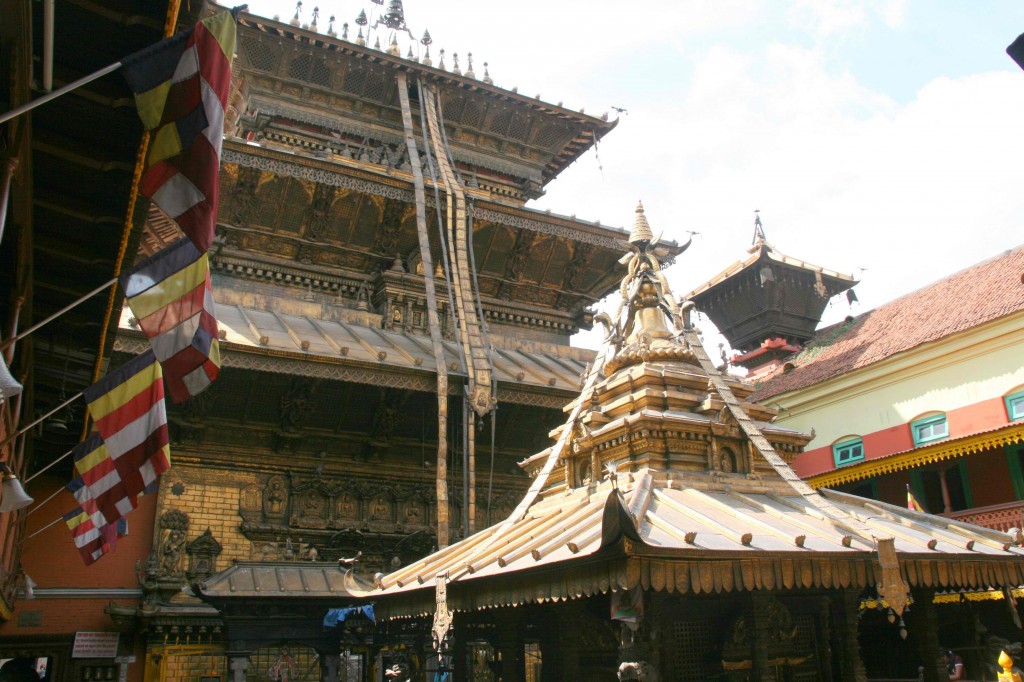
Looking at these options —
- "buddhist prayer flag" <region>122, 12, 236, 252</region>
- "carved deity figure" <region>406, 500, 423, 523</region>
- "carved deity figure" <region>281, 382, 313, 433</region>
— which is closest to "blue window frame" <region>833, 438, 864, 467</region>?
"carved deity figure" <region>406, 500, 423, 523</region>

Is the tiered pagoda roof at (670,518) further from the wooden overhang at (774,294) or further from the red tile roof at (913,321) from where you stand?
the wooden overhang at (774,294)

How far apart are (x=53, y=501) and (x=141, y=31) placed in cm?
1084

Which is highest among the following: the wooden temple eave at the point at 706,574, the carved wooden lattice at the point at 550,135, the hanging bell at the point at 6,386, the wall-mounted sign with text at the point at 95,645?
the carved wooden lattice at the point at 550,135

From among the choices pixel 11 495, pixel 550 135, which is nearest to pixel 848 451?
pixel 550 135

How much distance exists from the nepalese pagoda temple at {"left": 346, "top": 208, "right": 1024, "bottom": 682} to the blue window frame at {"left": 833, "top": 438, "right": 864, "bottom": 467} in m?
10.8

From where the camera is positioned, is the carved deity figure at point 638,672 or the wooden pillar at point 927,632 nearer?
the carved deity figure at point 638,672

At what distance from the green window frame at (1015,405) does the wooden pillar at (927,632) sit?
416 inches

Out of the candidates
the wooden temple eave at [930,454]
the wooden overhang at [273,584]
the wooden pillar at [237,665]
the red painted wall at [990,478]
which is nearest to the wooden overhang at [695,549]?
the wooden overhang at [273,584]

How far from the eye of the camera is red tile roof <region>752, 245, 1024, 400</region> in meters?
19.5

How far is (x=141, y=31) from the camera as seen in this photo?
225 inches

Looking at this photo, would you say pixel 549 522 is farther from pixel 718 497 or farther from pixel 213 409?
pixel 213 409

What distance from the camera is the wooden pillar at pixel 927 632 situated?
905cm

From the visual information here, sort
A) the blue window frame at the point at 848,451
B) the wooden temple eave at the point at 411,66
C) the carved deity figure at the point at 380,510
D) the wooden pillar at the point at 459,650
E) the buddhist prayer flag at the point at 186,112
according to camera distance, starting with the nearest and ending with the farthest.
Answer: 1. the buddhist prayer flag at the point at 186,112
2. the wooden pillar at the point at 459,650
3. the carved deity figure at the point at 380,510
4. the wooden temple eave at the point at 411,66
5. the blue window frame at the point at 848,451

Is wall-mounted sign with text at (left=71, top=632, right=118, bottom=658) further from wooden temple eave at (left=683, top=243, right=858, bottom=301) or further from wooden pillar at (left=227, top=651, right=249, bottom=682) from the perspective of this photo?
wooden temple eave at (left=683, top=243, right=858, bottom=301)
